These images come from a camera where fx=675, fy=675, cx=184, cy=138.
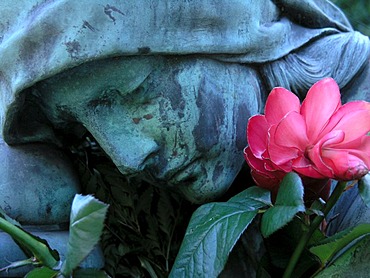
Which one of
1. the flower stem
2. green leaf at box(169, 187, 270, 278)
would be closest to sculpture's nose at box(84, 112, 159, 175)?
green leaf at box(169, 187, 270, 278)

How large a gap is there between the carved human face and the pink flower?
0.19 feet

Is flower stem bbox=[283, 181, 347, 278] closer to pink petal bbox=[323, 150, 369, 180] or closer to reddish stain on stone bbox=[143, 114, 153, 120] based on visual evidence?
pink petal bbox=[323, 150, 369, 180]

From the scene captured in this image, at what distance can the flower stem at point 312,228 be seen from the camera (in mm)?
733

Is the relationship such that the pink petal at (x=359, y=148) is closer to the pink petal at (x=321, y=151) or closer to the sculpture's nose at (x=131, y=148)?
the pink petal at (x=321, y=151)

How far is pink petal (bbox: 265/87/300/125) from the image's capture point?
0.78 m

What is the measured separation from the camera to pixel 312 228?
75cm

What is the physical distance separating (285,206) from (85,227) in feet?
0.71

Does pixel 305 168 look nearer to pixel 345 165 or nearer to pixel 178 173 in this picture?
pixel 345 165

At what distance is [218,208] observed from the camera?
78cm

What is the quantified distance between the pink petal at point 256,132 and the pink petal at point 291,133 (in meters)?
0.04

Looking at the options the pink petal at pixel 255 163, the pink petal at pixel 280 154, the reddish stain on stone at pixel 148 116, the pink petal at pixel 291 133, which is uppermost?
the reddish stain on stone at pixel 148 116

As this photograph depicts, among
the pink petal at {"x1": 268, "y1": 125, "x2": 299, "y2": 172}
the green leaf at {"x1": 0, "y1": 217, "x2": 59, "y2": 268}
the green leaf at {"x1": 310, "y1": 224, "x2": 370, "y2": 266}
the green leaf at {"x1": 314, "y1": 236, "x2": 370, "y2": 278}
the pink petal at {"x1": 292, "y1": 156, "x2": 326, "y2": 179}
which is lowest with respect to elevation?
the green leaf at {"x1": 314, "y1": 236, "x2": 370, "y2": 278}

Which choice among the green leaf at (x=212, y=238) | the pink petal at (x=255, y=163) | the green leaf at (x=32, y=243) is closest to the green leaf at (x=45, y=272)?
the green leaf at (x=32, y=243)

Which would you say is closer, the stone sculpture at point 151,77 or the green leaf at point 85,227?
the green leaf at point 85,227
